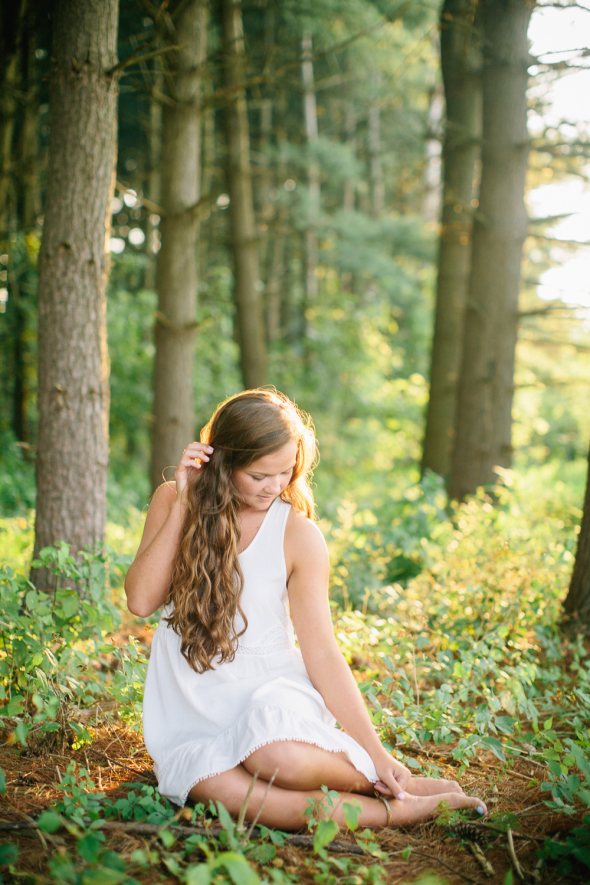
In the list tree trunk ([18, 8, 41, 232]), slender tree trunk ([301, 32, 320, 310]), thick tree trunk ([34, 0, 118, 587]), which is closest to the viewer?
thick tree trunk ([34, 0, 118, 587])

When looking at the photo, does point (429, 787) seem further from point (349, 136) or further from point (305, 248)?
point (349, 136)

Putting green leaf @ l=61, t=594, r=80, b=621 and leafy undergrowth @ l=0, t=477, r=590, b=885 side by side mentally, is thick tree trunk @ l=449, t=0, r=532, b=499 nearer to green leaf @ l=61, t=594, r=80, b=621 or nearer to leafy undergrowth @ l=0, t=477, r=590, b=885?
leafy undergrowth @ l=0, t=477, r=590, b=885

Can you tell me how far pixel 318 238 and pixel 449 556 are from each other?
43.4 ft

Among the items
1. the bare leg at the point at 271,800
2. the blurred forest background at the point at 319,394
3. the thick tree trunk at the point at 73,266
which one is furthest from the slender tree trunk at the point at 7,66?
the bare leg at the point at 271,800

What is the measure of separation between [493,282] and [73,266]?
429cm

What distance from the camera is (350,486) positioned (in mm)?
10977

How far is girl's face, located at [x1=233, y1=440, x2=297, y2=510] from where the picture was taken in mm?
2250

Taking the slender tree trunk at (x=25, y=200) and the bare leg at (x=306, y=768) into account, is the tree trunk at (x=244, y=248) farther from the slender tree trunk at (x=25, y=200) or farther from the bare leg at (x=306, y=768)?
the bare leg at (x=306, y=768)

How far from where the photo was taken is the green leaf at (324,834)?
69.6 inches

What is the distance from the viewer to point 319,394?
1249 centimetres

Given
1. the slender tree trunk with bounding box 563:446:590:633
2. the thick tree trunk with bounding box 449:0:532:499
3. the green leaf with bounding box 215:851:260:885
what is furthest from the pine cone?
the thick tree trunk with bounding box 449:0:532:499

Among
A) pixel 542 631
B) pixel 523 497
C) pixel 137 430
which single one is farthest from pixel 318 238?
pixel 542 631

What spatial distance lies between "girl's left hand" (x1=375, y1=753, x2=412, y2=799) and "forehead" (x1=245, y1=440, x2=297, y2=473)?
114cm

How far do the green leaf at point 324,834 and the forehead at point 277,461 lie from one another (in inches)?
46.5
